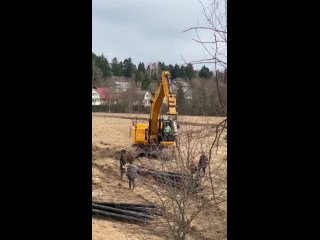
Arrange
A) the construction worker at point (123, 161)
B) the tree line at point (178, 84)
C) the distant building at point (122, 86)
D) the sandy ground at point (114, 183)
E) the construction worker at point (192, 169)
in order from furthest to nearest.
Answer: the distant building at point (122, 86) → the construction worker at point (123, 161) → the sandy ground at point (114, 183) → the construction worker at point (192, 169) → the tree line at point (178, 84)

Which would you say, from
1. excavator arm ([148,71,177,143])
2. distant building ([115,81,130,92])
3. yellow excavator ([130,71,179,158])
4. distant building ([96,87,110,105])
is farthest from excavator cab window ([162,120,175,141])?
distant building ([96,87,110,105])

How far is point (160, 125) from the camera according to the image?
1278 centimetres

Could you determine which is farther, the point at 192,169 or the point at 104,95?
the point at 104,95

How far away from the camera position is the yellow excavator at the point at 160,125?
445 inches

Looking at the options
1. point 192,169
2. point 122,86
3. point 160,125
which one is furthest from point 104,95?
point 192,169

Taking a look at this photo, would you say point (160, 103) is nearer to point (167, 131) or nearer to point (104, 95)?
point (167, 131)

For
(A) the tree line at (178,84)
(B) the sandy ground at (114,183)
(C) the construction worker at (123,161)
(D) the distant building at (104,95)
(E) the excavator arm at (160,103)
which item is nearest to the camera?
(A) the tree line at (178,84)

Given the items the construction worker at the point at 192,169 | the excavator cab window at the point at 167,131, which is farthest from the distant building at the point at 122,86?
the construction worker at the point at 192,169

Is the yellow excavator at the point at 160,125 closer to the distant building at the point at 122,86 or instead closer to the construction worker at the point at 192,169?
the construction worker at the point at 192,169
